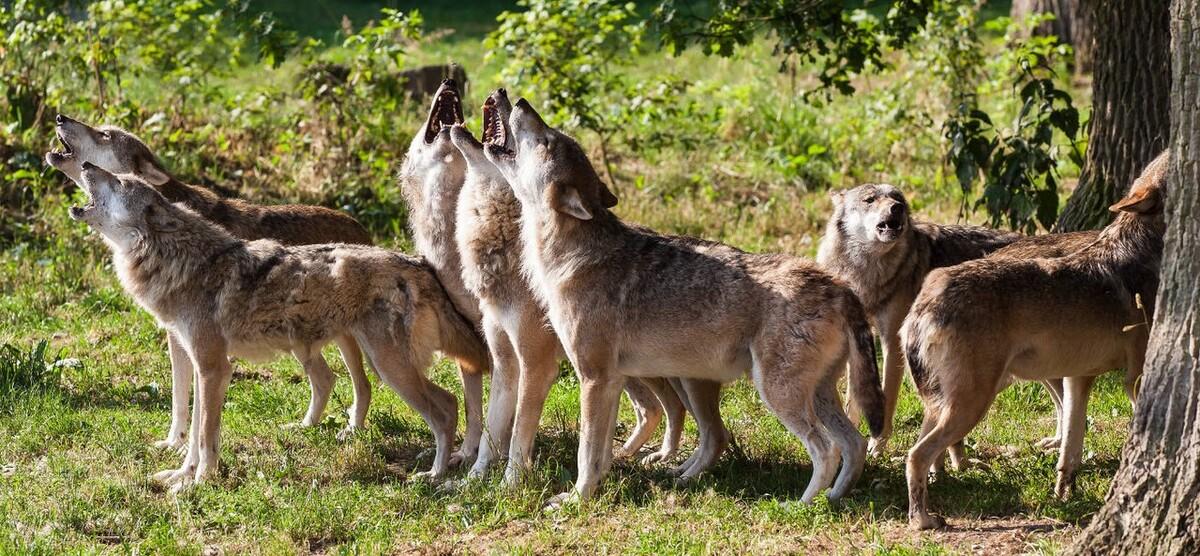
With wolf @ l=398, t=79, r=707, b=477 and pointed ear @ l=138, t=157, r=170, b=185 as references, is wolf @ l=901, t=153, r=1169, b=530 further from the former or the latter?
pointed ear @ l=138, t=157, r=170, b=185

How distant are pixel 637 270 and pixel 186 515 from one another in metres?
2.53

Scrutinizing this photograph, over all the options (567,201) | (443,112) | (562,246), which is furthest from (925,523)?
(443,112)

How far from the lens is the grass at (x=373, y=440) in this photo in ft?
21.2

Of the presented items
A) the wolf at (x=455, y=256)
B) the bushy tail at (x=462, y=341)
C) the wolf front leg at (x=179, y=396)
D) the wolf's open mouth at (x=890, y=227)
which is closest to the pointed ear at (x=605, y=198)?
the wolf at (x=455, y=256)

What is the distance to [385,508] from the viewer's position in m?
6.86

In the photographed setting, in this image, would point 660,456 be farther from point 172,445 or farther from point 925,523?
point 172,445

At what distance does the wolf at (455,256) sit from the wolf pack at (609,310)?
13mm

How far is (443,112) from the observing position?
863 centimetres

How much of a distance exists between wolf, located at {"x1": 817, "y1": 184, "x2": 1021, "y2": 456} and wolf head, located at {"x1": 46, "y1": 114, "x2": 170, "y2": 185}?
14.4 feet

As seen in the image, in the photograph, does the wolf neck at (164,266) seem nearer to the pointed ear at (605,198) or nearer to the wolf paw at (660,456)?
the pointed ear at (605,198)

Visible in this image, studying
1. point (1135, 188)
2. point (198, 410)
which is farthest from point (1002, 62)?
point (198, 410)

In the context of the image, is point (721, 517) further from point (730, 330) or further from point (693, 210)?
point (693, 210)

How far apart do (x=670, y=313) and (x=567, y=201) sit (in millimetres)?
817

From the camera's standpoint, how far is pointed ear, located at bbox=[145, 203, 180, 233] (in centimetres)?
770
